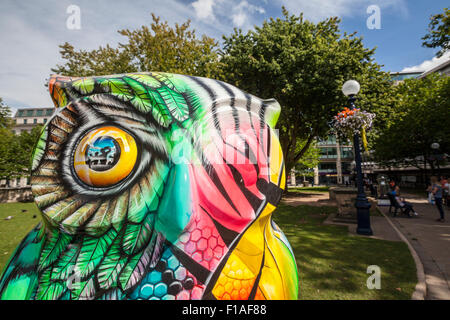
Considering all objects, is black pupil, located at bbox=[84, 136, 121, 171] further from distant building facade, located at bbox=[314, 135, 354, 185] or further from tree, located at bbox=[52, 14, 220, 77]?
distant building facade, located at bbox=[314, 135, 354, 185]

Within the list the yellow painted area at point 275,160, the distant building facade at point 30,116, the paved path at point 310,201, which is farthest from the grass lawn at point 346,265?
the distant building facade at point 30,116

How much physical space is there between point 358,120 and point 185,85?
6.25 m

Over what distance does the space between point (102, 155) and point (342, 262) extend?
453 cm

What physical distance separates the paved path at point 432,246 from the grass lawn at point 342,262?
238 mm

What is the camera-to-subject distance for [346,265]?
3.92m

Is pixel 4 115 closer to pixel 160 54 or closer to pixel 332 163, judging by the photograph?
pixel 160 54

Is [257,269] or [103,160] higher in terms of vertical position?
[103,160]

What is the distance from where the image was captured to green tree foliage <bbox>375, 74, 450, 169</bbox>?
56.9ft

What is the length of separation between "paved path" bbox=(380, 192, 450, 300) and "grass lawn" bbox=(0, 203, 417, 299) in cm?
24

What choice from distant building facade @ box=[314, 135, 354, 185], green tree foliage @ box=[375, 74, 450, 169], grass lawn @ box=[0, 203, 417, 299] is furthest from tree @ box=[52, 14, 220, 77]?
distant building facade @ box=[314, 135, 354, 185]

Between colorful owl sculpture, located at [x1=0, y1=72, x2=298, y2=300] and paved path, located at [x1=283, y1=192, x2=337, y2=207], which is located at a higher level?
Result: colorful owl sculpture, located at [x1=0, y1=72, x2=298, y2=300]

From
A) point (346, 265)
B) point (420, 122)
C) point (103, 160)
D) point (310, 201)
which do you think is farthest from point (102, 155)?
point (420, 122)

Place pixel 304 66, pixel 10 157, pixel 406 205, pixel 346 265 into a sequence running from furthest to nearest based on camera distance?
pixel 10 157
pixel 304 66
pixel 406 205
pixel 346 265
